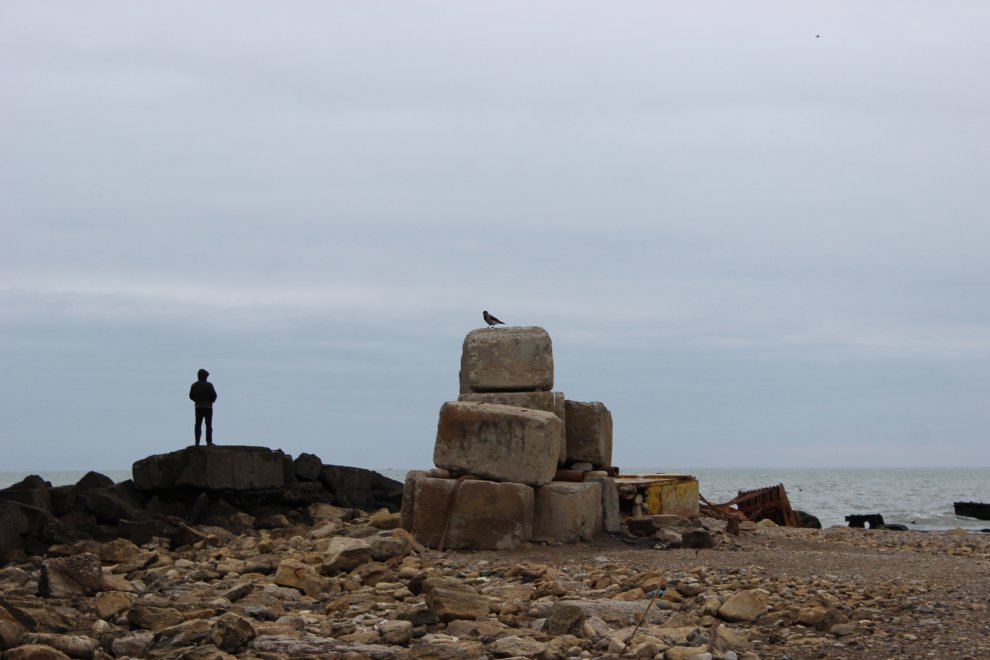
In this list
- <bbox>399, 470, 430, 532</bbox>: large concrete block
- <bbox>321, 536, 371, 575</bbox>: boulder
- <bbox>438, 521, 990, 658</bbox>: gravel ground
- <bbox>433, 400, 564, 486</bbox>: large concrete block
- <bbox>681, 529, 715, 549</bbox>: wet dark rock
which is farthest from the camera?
<bbox>399, 470, 430, 532</bbox>: large concrete block

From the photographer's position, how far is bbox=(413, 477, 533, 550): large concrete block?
1052 centimetres

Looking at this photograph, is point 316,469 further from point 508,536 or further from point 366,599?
point 366,599

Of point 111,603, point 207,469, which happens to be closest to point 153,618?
point 111,603

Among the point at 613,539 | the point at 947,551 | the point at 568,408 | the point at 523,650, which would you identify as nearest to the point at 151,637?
the point at 523,650

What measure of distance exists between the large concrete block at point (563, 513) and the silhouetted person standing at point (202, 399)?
6.56 metres

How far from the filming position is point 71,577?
8.07 meters

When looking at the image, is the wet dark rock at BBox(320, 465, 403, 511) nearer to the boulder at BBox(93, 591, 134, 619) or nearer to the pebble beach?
the pebble beach

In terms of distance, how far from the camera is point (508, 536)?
1051 cm

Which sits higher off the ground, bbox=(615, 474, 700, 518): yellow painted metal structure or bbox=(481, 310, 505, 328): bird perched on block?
bbox=(481, 310, 505, 328): bird perched on block

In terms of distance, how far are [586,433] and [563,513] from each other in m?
1.48

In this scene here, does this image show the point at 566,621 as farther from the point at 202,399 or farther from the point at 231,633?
the point at 202,399

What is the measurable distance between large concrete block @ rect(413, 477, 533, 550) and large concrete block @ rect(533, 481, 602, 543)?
237 millimetres

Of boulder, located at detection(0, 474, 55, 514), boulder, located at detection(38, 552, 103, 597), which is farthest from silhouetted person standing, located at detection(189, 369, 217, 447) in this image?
boulder, located at detection(38, 552, 103, 597)

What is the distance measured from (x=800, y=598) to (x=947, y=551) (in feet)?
18.4
